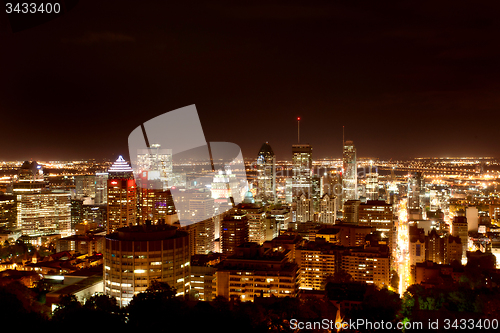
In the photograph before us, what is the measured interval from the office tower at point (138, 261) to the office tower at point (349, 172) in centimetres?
1877

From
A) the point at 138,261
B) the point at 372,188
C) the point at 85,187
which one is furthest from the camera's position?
the point at 372,188

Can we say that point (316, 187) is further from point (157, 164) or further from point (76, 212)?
point (76, 212)

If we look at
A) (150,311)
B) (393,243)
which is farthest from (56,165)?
(150,311)

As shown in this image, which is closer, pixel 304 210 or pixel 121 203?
pixel 121 203

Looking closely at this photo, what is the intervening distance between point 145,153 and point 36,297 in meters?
7.93

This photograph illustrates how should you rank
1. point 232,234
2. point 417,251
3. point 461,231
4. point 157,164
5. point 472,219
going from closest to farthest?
point 417,251
point 232,234
point 461,231
point 157,164
point 472,219

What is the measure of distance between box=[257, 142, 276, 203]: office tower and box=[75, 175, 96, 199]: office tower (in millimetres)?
8625

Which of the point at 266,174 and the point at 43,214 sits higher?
the point at 266,174

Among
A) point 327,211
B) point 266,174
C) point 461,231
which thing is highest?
point 266,174

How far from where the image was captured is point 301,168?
24.8 meters

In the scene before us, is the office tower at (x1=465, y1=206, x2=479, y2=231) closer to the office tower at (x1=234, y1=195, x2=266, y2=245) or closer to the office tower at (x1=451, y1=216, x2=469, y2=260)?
the office tower at (x1=451, y1=216, x2=469, y2=260)

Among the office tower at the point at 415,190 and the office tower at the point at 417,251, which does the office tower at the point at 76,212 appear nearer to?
the office tower at the point at 417,251

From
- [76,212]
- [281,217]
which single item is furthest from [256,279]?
[76,212]

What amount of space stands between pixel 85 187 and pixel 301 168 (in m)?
11.5
